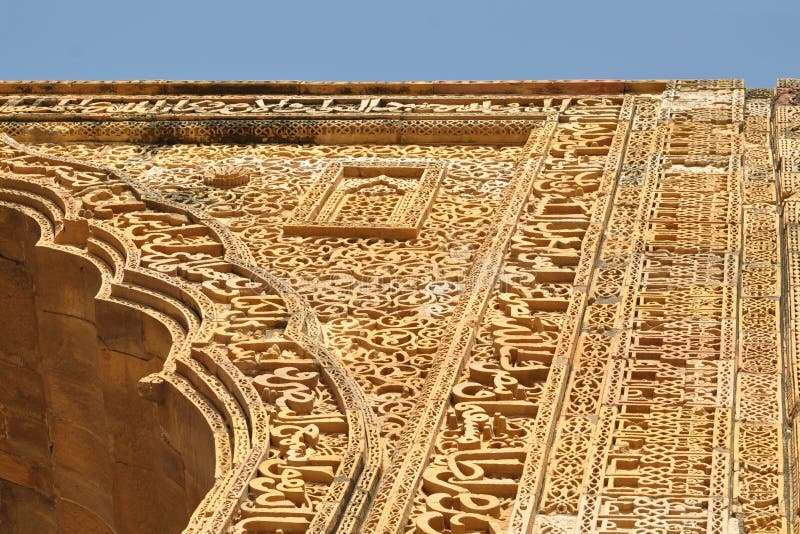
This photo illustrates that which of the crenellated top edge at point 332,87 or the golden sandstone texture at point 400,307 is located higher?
the crenellated top edge at point 332,87

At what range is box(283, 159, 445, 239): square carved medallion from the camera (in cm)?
1218

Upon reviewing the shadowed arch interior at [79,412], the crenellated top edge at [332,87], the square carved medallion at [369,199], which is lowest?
the shadowed arch interior at [79,412]

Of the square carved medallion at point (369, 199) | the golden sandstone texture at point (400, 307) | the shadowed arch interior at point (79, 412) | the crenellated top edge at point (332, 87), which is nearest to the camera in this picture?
the golden sandstone texture at point (400, 307)

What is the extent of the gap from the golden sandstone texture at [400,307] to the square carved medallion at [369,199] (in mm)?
25

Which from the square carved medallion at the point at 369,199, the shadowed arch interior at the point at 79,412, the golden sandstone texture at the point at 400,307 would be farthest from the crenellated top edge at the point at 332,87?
the shadowed arch interior at the point at 79,412

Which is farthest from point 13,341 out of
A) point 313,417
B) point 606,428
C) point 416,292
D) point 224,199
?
point 606,428

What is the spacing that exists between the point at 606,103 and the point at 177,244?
4.15m

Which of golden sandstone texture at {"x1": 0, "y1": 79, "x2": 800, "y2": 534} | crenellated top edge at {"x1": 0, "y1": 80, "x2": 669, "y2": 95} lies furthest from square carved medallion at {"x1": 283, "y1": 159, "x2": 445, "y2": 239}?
crenellated top edge at {"x1": 0, "y1": 80, "x2": 669, "y2": 95}

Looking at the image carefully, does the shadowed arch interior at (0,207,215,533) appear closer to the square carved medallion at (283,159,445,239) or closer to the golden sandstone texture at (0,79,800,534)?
the golden sandstone texture at (0,79,800,534)

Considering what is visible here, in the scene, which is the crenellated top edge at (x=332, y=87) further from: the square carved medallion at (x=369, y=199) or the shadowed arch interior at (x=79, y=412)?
the shadowed arch interior at (x=79, y=412)

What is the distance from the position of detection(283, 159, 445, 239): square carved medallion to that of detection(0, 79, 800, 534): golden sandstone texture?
1.0 inches

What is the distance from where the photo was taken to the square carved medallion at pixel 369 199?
40.0 ft

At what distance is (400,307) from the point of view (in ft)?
35.7

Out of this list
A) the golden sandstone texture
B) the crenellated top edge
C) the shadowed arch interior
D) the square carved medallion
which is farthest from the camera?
the crenellated top edge
